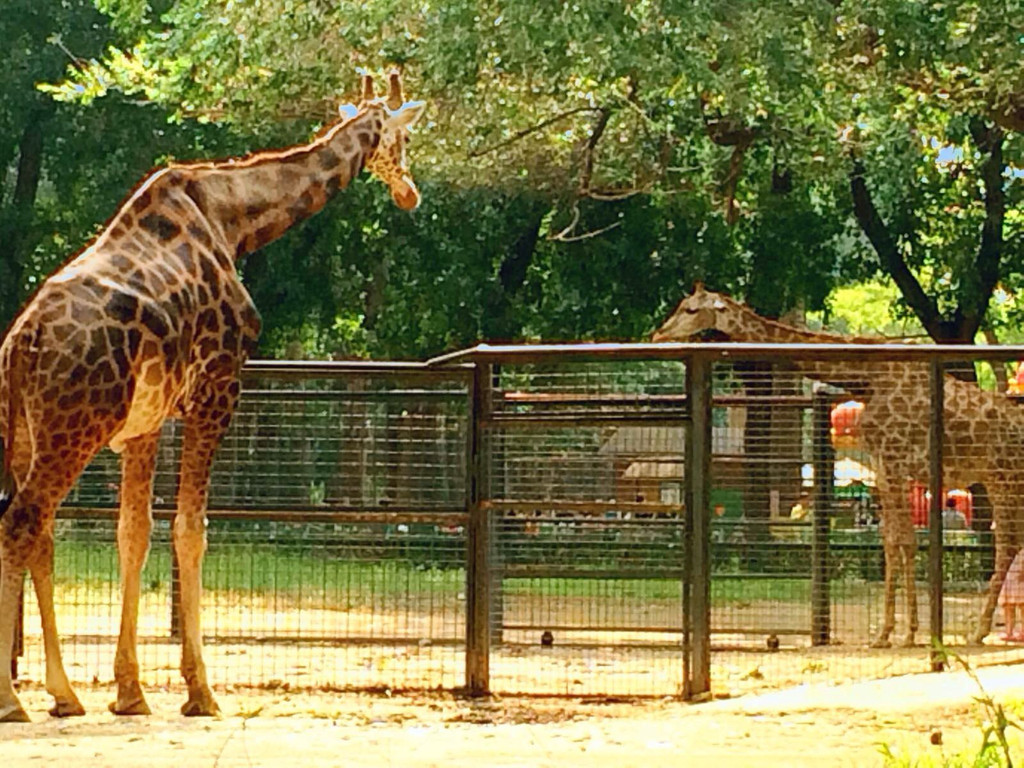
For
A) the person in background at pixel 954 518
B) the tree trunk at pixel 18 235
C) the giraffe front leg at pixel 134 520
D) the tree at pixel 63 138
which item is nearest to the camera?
the giraffe front leg at pixel 134 520

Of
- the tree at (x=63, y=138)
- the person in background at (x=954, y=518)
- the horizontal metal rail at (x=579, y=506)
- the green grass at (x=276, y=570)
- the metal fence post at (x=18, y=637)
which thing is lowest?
the metal fence post at (x=18, y=637)

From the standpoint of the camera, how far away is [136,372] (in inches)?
310

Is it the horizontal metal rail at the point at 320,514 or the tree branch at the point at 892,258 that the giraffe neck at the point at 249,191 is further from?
the tree branch at the point at 892,258

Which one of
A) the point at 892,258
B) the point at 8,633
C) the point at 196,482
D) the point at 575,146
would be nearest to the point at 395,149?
the point at 196,482

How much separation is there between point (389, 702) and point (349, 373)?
1572mm

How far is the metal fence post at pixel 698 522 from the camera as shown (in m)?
9.05

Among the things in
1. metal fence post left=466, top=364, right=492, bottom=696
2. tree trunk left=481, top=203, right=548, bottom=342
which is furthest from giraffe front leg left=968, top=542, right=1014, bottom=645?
tree trunk left=481, top=203, right=548, bottom=342

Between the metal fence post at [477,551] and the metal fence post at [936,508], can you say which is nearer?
the metal fence post at [477,551]

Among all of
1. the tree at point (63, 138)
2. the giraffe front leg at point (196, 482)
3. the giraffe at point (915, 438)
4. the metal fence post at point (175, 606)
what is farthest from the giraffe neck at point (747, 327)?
the tree at point (63, 138)

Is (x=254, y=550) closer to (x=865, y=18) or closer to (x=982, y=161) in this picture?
(x=865, y=18)

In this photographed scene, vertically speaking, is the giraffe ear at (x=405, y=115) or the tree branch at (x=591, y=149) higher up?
the tree branch at (x=591, y=149)

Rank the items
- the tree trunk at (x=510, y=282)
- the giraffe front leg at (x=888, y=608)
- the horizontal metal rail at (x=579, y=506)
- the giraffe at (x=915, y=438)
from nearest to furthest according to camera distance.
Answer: the horizontal metal rail at (x=579, y=506) → the giraffe front leg at (x=888, y=608) → the giraffe at (x=915, y=438) → the tree trunk at (x=510, y=282)

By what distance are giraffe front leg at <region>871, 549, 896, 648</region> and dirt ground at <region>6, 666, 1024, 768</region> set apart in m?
1.68

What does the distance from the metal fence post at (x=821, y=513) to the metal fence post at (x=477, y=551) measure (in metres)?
2.25
